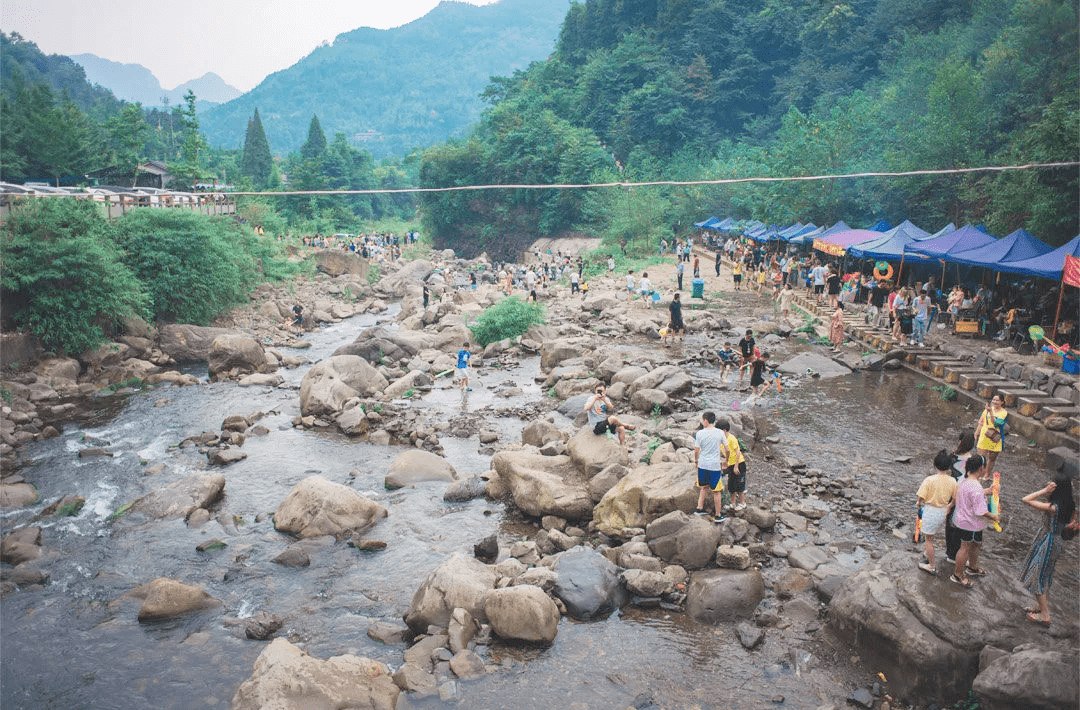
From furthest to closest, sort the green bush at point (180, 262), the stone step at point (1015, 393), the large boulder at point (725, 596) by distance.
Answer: the green bush at point (180, 262) < the stone step at point (1015, 393) < the large boulder at point (725, 596)

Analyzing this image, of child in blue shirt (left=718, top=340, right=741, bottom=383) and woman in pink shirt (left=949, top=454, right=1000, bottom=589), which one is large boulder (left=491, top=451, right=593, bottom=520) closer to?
woman in pink shirt (left=949, top=454, right=1000, bottom=589)

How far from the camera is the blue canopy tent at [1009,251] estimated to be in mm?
16156

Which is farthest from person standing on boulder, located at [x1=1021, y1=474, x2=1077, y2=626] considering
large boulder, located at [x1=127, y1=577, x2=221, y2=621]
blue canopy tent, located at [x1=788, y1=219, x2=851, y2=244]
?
blue canopy tent, located at [x1=788, y1=219, x2=851, y2=244]

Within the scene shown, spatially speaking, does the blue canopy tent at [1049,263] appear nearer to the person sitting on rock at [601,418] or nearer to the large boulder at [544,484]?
the person sitting on rock at [601,418]

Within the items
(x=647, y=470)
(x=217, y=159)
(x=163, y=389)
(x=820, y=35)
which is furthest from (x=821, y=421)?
(x=217, y=159)

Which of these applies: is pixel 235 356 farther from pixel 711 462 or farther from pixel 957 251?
pixel 957 251

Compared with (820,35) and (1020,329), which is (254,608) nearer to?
(1020,329)

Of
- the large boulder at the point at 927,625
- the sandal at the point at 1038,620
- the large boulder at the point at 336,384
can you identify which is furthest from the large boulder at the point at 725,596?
the large boulder at the point at 336,384

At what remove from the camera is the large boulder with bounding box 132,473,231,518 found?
11.7 meters

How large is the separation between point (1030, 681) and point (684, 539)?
389cm

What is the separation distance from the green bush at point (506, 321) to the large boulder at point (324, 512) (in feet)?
41.3

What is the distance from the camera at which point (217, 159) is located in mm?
74188

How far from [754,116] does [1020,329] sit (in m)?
45.2

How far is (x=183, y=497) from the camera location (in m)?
11.9
